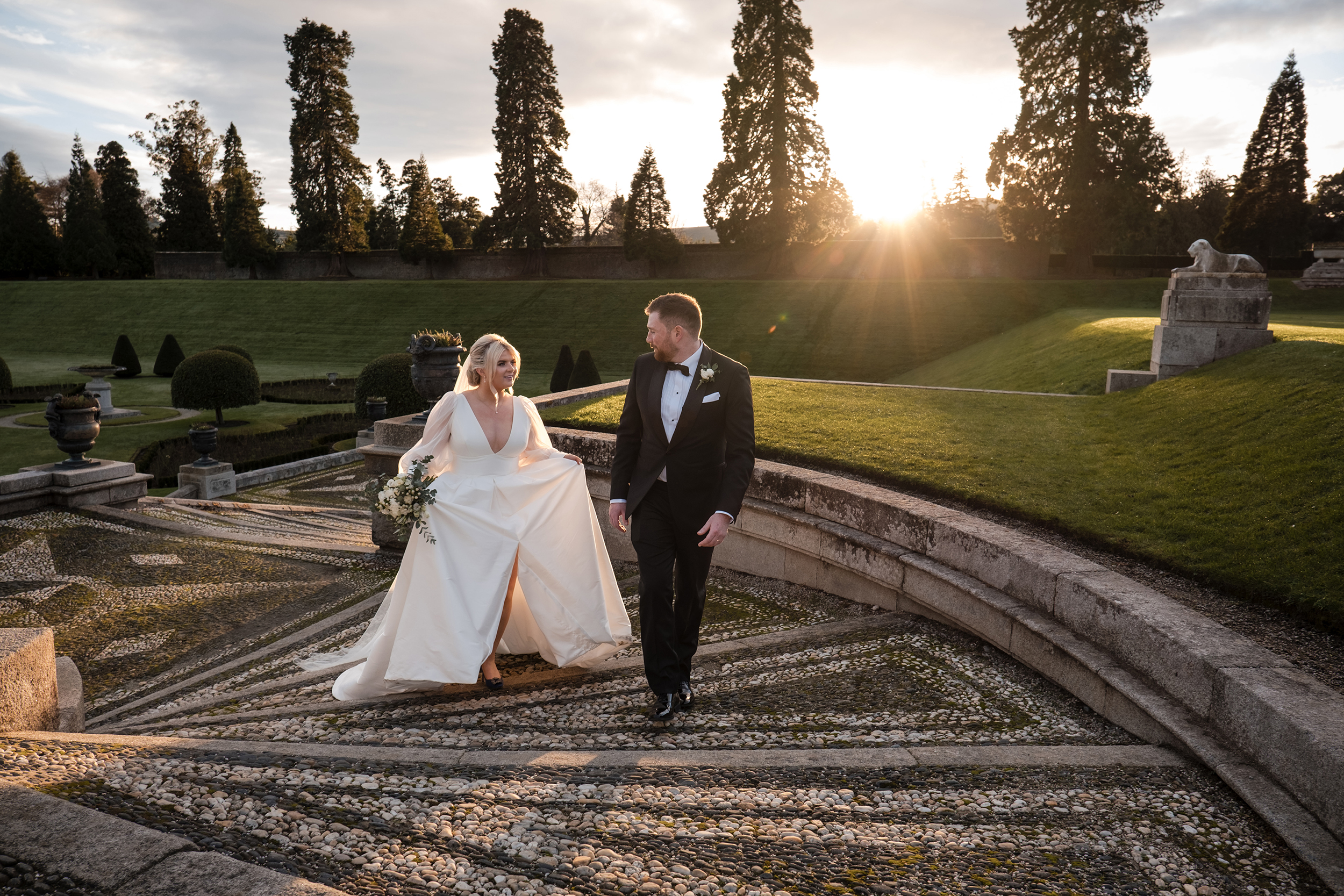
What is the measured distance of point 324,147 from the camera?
51062mm

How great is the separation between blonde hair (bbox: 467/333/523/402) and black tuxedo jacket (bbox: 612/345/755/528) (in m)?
1.04

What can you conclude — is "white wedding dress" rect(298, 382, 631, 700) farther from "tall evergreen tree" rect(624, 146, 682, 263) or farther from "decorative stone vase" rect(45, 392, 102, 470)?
"tall evergreen tree" rect(624, 146, 682, 263)

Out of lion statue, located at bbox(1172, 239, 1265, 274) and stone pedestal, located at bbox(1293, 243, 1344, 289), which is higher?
stone pedestal, located at bbox(1293, 243, 1344, 289)

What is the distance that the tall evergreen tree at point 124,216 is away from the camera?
55.9 m

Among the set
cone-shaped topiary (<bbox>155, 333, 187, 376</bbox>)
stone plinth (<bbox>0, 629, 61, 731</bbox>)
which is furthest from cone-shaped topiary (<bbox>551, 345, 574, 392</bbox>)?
stone plinth (<bbox>0, 629, 61, 731</bbox>)

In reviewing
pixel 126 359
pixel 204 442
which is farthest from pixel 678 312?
pixel 126 359

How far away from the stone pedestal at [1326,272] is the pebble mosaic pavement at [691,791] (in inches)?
1294

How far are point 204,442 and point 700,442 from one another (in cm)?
1285

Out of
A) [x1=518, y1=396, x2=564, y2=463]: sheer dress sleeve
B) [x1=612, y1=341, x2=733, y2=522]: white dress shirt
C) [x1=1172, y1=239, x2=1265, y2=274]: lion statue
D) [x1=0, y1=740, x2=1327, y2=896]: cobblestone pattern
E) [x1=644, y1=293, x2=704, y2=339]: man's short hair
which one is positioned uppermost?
[x1=1172, y1=239, x2=1265, y2=274]: lion statue

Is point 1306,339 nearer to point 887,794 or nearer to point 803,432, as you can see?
point 803,432

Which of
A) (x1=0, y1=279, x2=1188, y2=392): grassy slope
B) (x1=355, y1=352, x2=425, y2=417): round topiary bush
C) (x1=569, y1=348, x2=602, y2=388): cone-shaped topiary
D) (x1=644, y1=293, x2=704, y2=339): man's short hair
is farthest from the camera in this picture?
(x1=0, y1=279, x2=1188, y2=392): grassy slope

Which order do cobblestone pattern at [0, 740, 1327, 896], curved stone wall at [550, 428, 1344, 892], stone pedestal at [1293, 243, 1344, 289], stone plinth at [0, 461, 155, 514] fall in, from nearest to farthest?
cobblestone pattern at [0, 740, 1327, 896], curved stone wall at [550, 428, 1344, 892], stone plinth at [0, 461, 155, 514], stone pedestal at [1293, 243, 1344, 289]

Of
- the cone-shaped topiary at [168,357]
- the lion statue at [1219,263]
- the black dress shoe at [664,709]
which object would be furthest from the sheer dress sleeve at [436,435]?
the cone-shaped topiary at [168,357]

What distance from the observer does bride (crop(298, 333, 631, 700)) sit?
14.1 ft
